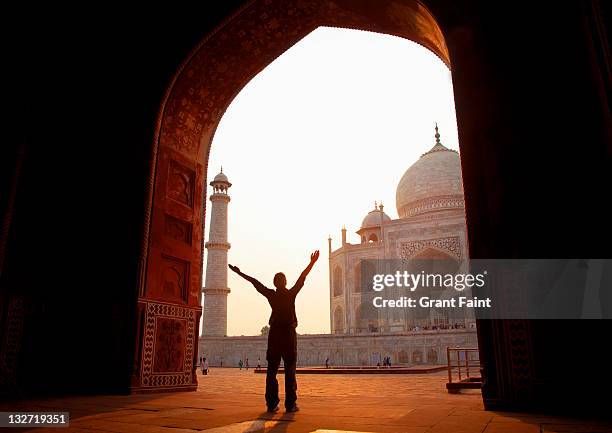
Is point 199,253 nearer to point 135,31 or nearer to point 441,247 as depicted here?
point 135,31

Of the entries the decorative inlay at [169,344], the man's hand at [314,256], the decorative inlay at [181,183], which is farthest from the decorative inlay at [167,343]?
the man's hand at [314,256]

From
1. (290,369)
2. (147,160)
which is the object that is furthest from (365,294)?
(290,369)

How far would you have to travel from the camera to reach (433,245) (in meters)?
25.6

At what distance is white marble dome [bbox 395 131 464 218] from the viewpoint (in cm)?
2839

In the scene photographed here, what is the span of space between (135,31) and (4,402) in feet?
16.8

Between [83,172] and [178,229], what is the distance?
59.5 inches

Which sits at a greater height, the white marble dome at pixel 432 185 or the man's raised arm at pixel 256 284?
the white marble dome at pixel 432 185

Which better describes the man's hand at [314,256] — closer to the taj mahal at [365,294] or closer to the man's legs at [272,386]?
the man's legs at [272,386]

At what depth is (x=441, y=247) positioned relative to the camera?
83.4ft

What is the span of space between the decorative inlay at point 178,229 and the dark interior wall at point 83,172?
479 millimetres

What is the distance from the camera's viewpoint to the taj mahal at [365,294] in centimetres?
2125

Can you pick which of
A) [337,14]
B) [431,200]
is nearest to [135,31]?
[337,14]

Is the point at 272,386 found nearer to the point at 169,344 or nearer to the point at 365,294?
the point at 169,344

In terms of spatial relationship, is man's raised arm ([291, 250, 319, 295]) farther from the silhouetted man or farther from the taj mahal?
the taj mahal
